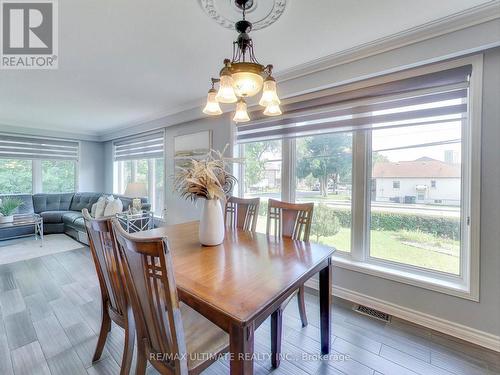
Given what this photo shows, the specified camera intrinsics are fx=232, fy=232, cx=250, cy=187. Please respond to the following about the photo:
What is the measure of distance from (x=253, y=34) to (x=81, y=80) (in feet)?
7.24

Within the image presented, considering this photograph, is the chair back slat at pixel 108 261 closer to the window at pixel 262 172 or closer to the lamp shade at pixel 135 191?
the window at pixel 262 172

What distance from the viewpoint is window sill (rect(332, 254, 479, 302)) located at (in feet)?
5.86

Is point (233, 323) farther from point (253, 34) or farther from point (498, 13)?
point (498, 13)

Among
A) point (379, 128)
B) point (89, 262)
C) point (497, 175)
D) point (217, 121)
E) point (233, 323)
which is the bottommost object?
point (89, 262)

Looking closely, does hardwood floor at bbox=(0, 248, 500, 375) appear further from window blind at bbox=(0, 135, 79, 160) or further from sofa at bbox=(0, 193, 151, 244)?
window blind at bbox=(0, 135, 79, 160)

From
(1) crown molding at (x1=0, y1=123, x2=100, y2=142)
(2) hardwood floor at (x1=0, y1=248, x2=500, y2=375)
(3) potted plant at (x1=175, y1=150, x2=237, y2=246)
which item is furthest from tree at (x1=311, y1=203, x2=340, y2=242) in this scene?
(1) crown molding at (x1=0, y1=123, x2=100, y2=142)

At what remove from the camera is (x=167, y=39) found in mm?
1903

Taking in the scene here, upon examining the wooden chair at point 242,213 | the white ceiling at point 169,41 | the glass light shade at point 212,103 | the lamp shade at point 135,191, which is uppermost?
the white ceiling at point 169,41

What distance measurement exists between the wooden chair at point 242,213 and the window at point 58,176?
537 centimetres

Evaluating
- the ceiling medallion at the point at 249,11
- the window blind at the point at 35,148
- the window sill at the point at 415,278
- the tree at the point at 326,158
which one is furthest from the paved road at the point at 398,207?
the window blind at the point at 35,148

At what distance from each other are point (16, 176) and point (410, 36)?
7117 millimetres

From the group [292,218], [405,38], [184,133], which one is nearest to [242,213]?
[292,218]

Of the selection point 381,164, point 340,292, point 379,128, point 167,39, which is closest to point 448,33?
point 379,128

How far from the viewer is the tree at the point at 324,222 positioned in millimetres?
2566
